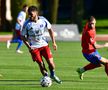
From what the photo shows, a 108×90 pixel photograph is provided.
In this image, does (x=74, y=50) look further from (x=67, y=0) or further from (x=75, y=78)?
(x=67, y=0)

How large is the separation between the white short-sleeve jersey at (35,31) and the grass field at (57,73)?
109 centimetres

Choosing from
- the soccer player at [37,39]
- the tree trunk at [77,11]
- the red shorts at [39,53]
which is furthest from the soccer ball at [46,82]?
the tree trunk at [77,11]

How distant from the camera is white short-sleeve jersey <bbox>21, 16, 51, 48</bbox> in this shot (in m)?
15.3

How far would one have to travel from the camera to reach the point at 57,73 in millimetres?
18375

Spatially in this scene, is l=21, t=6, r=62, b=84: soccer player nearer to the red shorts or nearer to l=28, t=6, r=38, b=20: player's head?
the red shorts

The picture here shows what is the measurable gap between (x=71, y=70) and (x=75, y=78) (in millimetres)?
2115

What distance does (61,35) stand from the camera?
110 feet

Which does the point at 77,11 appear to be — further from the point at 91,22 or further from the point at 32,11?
the point at 32,11

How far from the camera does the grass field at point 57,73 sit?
15164 millimetres

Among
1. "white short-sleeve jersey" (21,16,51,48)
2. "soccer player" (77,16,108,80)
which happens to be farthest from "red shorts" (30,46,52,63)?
"soccer player" (77,16,108,80)

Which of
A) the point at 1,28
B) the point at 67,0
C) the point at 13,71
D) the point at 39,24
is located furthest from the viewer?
the point at 67,0

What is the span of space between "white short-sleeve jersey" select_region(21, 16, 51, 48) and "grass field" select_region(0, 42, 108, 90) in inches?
42.9

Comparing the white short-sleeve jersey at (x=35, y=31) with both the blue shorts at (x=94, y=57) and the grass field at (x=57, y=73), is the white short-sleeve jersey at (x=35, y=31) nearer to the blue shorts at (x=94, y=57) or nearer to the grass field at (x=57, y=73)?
the grass field at (x=57, y=73)

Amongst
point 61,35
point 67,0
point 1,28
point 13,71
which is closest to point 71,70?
point 13,71
